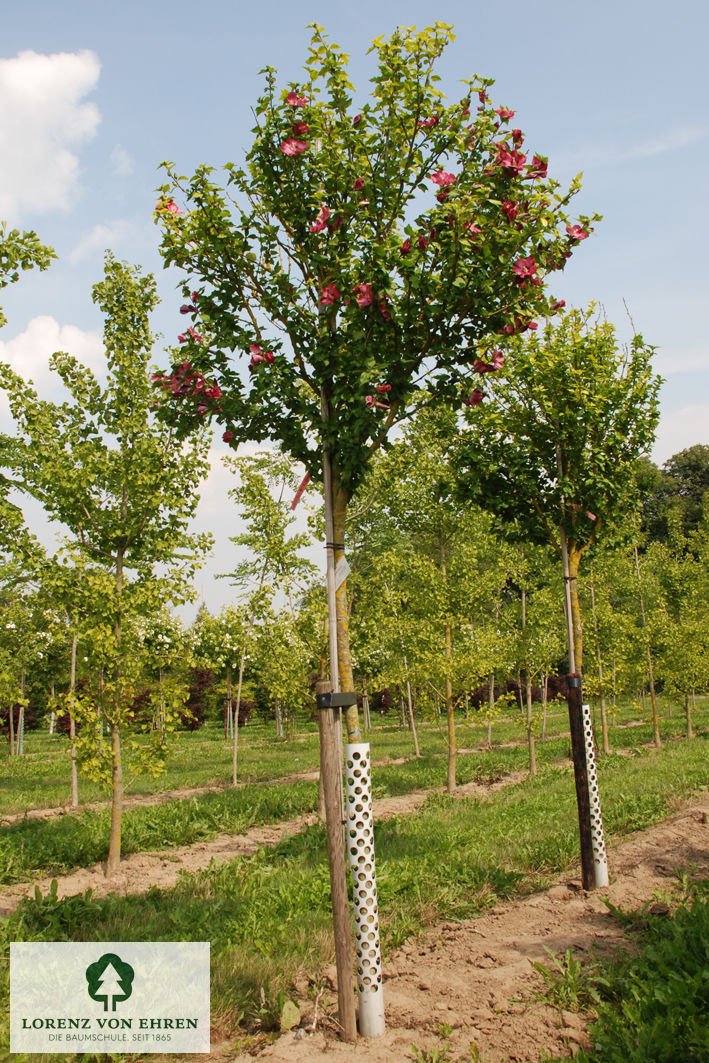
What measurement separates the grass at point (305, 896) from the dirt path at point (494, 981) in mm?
370

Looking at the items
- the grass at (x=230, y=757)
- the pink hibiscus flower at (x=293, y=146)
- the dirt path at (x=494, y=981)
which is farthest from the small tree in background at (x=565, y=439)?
the grass at (x=230, y=757)

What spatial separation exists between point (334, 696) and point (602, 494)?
4.47m

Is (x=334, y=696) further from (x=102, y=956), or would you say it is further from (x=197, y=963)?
(x=102, y=956)

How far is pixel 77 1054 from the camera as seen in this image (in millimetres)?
4160

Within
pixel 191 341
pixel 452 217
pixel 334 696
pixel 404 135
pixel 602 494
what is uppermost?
pixel 404 135

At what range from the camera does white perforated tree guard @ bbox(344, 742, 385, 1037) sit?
4180mm

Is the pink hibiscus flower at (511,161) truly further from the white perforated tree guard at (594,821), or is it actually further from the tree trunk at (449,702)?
the tree trunk at (449,702)

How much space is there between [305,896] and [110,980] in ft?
7.77

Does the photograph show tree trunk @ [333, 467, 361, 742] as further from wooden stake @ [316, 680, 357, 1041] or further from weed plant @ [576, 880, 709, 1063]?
weed plant @ [576, 880, 709, 1063]

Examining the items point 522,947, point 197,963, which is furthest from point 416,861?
point 197,963

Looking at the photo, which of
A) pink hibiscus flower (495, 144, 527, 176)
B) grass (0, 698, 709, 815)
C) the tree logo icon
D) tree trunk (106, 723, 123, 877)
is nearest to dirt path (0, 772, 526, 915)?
tree trunk (106, 723, 123, 877)

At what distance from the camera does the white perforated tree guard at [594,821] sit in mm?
6555

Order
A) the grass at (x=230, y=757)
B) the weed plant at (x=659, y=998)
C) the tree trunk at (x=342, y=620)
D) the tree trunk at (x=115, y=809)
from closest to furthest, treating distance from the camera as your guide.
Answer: the weed plant at (x=659, y=998), the tree trunk at (x=342, y=620), the tree trunk at (x=115, y=809), the grass at (x=230, y=757)

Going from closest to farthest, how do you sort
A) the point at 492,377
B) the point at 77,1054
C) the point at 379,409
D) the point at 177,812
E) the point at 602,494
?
the point at 77,1054 → the point at 379,409 → the point at 602,494 → the point at 492,377 → the point at 177,812
